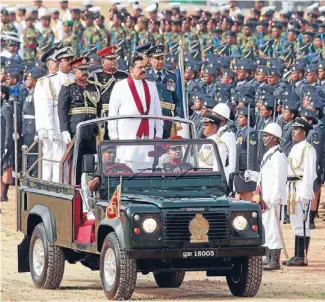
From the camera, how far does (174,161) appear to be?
16641 millimetres

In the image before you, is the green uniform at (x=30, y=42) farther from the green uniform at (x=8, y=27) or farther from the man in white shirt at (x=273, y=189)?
the man in white shirt at (x=273, y=189)

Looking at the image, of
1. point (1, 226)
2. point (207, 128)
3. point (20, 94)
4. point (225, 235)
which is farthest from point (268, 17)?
point (225, 235)

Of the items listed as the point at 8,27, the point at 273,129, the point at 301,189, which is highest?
the point at 8,27

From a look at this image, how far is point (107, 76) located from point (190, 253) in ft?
16.2

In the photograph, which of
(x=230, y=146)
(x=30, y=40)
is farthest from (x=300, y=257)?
(x=30, y=40)

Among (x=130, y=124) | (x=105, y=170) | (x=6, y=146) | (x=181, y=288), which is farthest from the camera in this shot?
(x=6, y=146)

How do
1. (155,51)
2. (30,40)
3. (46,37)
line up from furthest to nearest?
(46,37) → (30,40) → (155,51)

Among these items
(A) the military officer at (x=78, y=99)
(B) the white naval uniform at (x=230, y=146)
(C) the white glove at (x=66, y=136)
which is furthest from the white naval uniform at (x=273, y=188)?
(C) the white glove at (x=66, y=136)

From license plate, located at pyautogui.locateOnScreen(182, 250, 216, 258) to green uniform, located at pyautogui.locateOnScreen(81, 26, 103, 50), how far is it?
25.4 metres

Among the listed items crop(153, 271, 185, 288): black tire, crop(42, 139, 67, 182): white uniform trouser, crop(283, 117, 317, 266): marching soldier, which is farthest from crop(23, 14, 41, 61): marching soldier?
crop(153, 271, 185, 288): black tire

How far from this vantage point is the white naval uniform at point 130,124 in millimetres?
16484

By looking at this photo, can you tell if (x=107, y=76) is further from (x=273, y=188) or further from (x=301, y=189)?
Answer: (x=301, y=189)

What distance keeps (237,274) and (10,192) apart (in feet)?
44.6

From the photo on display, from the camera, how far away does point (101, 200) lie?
16.1 meters
